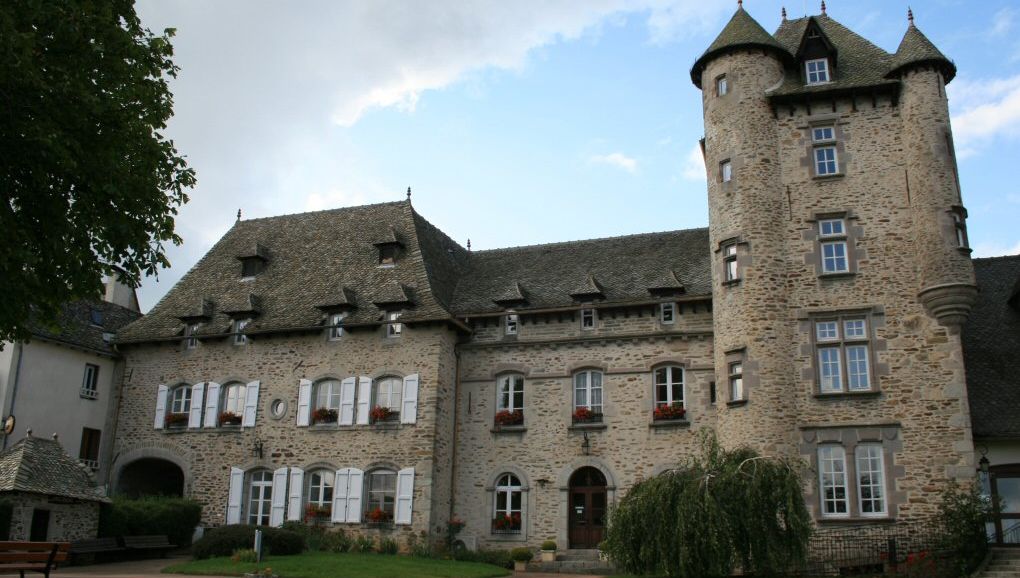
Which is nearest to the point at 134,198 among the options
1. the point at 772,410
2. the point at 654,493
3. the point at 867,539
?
the point at 654,493

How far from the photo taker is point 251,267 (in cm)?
2962

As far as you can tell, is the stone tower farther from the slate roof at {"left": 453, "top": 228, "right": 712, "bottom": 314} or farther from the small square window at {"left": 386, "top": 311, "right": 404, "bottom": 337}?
the small square window at {"left": 386, "top": 311, "right": 404, "bottom": 337}

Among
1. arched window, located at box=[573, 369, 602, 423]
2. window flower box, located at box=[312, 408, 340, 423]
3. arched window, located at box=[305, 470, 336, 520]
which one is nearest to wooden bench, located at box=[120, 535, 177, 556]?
arched window, located at box=[305, 470, 336, 520]

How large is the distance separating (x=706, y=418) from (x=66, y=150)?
1610 cm

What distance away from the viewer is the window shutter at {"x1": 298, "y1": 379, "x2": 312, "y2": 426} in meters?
25.5

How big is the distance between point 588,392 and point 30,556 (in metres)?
14.0

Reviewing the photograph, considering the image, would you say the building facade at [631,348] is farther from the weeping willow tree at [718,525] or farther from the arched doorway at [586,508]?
the weeping willow tree at [718,525]

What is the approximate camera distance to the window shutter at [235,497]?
25.2 m

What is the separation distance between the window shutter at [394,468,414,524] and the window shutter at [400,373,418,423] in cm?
140

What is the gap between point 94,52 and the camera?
12.8m

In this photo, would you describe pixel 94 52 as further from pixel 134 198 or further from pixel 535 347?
pixel 535 347

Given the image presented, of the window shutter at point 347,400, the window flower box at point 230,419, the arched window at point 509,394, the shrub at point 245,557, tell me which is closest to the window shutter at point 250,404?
the window flower box at point 230,419

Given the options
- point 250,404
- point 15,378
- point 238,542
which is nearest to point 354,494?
point 238,542

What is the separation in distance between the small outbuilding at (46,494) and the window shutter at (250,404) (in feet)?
15.3
